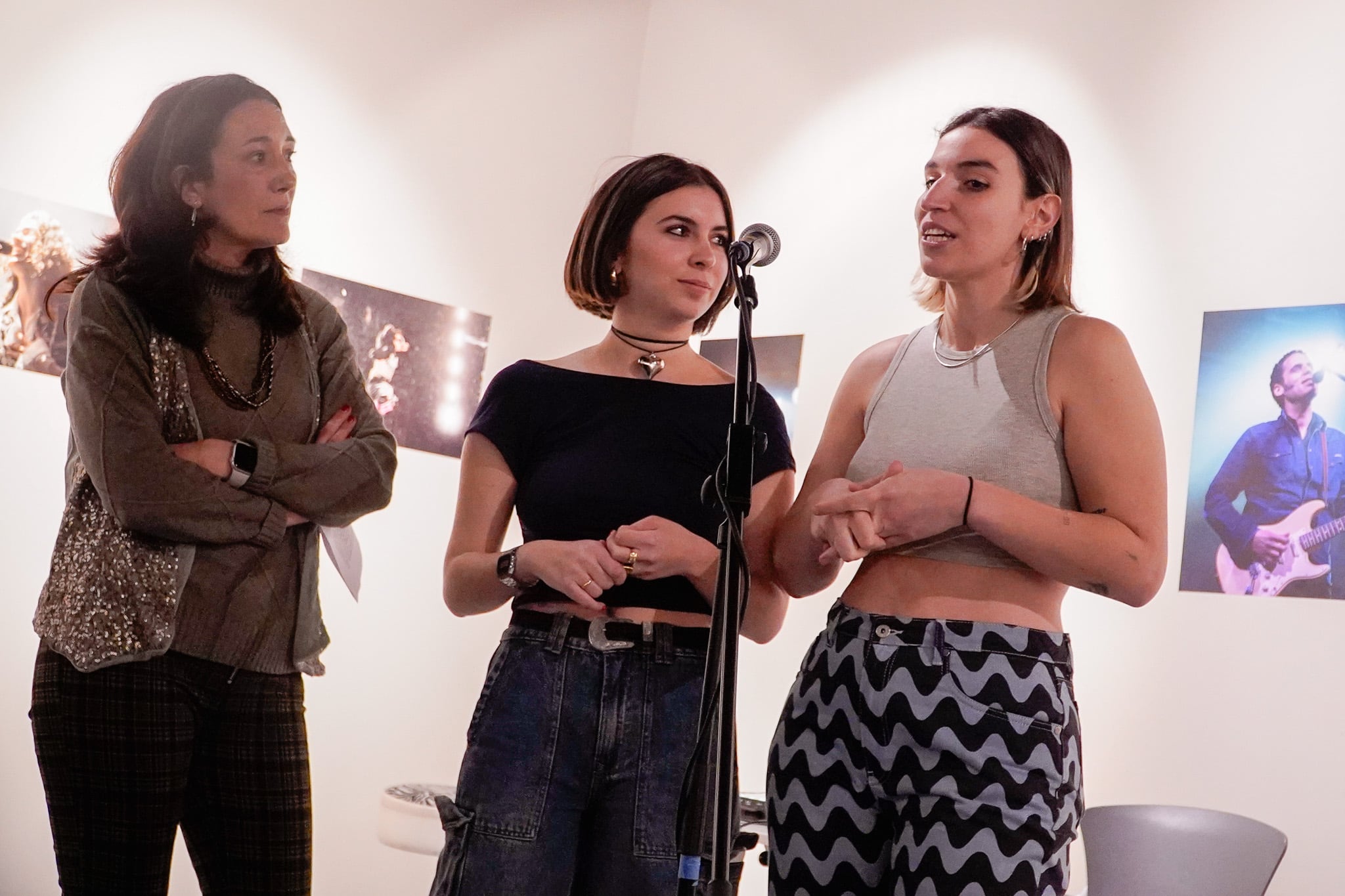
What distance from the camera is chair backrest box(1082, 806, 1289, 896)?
264 centimetres

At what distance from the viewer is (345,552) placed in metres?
2.52

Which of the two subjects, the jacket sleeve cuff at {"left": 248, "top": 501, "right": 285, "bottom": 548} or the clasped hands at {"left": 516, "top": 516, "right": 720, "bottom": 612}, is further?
the jacket sleeve cuff at {"left": 248, "top": 501, "right": 285, "bottom": 548}

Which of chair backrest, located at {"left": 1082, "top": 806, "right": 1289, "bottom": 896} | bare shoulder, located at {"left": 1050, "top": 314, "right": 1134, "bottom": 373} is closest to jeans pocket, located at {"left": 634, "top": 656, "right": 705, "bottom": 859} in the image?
bare shoulder, located at {"left": 1050, "top": 314, "right": 1134, "bottom": 373}

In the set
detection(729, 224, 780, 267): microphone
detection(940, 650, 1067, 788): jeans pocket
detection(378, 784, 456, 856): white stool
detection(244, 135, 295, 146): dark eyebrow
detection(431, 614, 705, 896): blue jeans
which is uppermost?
detection(244, 135, 295, 146): dark eyebrow

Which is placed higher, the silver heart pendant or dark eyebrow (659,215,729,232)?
dark eyebrow (659,215,729,232)

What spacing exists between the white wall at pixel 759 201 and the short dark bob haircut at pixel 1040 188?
62.4 inches

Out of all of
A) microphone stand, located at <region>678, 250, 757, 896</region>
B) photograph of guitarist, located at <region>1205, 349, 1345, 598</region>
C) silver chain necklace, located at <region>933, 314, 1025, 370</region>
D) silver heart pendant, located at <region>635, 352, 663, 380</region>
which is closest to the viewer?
microphone stand, located at <region>678, 250, 757, 896</region>

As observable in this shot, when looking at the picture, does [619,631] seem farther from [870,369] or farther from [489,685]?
[870,369]

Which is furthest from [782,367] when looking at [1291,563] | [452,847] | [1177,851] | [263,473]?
[452,847]

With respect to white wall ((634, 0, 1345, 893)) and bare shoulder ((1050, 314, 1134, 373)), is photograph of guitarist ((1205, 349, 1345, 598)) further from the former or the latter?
bare shoulder ((1050, 314, 1134, 373))

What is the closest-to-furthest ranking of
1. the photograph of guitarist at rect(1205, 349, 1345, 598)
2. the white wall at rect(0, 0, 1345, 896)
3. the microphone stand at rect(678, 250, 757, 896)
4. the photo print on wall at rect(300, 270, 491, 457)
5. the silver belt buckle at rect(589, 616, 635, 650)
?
the microphone stand at rect(678, 250, 757, 896)
the silver belt buckle at rect(589, 616, 635, 650)
the photograph of guitarist at rect(1205, 349, 1345, 598)
the white wall at rect(0, 0, 1345, 896)
the photo print on wall at rect(300, 270, 491, 457)

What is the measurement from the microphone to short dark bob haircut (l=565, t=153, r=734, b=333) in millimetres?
636

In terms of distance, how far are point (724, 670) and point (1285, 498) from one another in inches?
84.3

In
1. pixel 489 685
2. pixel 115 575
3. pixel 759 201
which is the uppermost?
pixel 759 201
